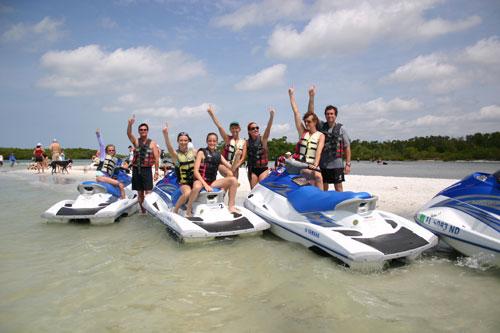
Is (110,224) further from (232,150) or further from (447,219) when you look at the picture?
(447,219)

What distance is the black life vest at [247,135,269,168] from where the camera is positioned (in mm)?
6312

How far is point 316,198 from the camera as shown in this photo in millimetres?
4559

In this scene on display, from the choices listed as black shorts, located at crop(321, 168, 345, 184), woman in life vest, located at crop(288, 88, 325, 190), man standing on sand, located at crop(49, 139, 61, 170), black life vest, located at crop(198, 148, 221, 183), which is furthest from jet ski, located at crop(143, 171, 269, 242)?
man standing on sand, located at crop(49, 139, 61, 170)

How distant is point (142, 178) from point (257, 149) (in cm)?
259

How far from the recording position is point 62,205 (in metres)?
6.65

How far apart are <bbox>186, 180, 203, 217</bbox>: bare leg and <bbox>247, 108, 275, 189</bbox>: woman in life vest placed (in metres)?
1.33

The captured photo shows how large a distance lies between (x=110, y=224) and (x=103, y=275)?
118 inches

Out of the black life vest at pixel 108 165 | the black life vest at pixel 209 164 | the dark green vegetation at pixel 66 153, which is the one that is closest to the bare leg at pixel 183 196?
the black life vest at pixel 209 164

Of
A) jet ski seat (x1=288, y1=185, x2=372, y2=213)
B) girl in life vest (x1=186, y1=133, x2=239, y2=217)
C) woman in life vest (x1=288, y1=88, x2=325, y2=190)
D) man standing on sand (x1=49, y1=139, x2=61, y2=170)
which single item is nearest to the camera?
jet ski seat (x1=288, y1=185, x2=372, y2=213)

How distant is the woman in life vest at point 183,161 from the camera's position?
5.75 m

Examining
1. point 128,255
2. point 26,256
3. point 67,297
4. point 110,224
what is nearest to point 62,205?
point 110,224

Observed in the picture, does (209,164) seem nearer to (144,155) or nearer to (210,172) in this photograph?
(210,172)

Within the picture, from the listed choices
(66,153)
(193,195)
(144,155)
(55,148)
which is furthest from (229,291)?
(66,153)

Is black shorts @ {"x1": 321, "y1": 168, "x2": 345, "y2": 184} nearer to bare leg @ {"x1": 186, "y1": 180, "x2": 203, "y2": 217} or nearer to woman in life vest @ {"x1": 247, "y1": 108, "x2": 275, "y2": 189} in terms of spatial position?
woman in life vest @ {"x1": 247, "y1": 108, "x2": 275, "y2": 189}
